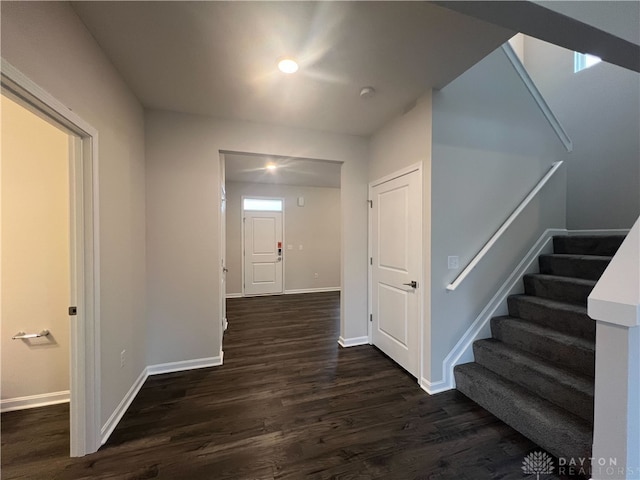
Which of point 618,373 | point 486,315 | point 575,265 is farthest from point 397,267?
point 618,373

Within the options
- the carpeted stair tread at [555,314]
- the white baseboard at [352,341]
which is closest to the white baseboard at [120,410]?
the white baseboard at [352,341]

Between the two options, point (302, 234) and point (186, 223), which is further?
point (302, 234)

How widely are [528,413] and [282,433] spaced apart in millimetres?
1622

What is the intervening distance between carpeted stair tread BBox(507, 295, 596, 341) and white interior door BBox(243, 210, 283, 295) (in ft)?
15.0

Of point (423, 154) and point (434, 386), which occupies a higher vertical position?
point (423, 154)

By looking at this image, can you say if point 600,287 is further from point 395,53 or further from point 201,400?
point 201,400

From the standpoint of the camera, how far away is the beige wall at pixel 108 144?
117cm

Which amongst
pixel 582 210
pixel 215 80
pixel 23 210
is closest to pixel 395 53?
pixel 215 80

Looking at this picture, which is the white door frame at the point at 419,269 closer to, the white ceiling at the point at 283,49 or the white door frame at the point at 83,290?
the white ceiling at the point at 283,49

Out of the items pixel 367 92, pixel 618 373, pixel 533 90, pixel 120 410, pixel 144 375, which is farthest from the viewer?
pixel 533 90

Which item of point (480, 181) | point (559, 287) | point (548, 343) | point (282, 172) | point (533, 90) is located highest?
point (533, 90)

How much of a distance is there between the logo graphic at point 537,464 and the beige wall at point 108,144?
264 centimetres

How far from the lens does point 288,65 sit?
6.05ft

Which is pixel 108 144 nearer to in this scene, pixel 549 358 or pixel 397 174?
pixel 397 174
